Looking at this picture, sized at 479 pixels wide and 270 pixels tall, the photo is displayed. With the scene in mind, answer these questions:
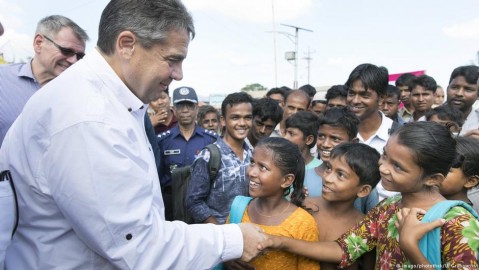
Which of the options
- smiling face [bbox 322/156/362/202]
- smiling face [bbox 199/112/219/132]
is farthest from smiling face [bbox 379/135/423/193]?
smiling face [bbox 199/112/219/132]

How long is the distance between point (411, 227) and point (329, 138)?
157cm

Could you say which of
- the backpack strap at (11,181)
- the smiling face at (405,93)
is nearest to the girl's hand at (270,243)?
the backpack strap at (11,181)

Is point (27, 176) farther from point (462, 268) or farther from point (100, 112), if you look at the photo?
point (462, 268)

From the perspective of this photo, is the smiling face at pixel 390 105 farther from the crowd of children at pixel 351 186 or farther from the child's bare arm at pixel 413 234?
the child's bare arm at pixel 413 234

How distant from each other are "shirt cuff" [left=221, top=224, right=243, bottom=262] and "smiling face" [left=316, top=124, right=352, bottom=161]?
5.04 feet

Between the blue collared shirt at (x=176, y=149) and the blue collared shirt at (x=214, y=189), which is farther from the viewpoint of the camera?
the blue collared shirt at (x=176, y=149)

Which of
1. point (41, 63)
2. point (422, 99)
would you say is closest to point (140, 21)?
point (41, 63)

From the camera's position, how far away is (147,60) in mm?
1691

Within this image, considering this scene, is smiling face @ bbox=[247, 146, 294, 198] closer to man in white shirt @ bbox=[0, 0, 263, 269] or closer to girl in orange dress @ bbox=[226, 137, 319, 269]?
girl in orange dress @ bbox=[226, 137, 319, 269]

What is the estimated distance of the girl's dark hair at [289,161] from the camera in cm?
Result: 262

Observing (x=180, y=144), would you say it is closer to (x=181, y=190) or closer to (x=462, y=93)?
(x=181, y=190)

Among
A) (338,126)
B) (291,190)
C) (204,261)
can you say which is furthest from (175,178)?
(204,261)

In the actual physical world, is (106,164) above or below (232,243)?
above

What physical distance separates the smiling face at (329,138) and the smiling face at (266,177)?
2.31ft
